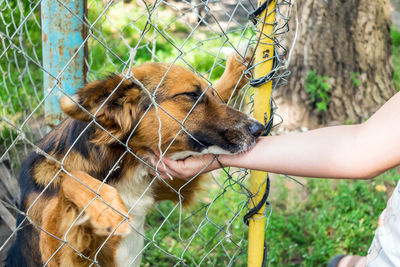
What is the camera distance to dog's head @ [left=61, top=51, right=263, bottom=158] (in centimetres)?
215

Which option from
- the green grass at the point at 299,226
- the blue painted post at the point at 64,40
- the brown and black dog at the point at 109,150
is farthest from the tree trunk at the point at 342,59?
the blue painted post at the point at 64,40

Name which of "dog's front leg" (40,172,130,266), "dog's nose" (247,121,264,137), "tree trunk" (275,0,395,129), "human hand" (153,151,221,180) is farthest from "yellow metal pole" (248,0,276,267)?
"tree trunk" (275,0,395,129)

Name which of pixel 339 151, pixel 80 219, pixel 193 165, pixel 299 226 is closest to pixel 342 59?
pixel 299 226

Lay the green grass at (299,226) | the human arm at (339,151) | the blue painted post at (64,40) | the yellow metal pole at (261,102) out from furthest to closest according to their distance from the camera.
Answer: the green grass at (299,226)
the blue painted post at (64,40)
the yellow metal pole at (261,102)
the human arm at (339,151)

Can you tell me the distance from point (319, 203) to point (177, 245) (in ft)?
4.15

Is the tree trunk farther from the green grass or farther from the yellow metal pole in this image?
the yellow metal pole

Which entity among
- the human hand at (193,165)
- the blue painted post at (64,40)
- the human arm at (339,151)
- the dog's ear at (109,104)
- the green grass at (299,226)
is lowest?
the green grass at (299,226)

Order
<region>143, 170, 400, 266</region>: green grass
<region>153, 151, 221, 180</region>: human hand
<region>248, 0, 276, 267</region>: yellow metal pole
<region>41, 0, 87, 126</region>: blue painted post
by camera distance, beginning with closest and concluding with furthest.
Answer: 1. <region>248, 0, 276, 267</region>: yellow metal pole
2. <region>153, 151, 221, 180</region>: human hand
3. <region>41, 0, 87, 126</region>: blue painted post
4. <region>143, 170, 400, 266</region>: green grass

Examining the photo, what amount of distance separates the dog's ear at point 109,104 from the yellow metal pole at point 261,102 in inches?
25.8

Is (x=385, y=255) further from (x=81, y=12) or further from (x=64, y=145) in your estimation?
(x=81, y=12)

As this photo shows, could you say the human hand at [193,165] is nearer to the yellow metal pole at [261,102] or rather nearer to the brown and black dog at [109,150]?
the brown and black dog at [109,150]

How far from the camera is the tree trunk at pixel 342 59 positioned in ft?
14.1

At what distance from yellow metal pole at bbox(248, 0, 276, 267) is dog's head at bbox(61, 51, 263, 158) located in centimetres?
11

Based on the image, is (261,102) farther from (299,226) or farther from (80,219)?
(299,226)
